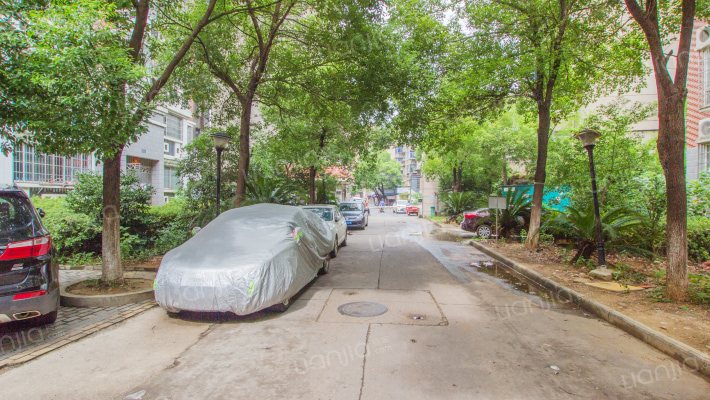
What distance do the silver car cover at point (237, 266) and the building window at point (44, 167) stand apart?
11282 mm

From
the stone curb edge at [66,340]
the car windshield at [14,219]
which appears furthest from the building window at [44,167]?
the car windshield at [14,219]

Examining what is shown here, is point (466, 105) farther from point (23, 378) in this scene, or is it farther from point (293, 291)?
point (23, 378)

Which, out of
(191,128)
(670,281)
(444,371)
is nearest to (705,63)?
(670,281)

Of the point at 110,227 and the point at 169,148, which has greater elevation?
the point at 169,148

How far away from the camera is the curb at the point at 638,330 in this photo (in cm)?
394

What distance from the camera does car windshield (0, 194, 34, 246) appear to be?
423 cm

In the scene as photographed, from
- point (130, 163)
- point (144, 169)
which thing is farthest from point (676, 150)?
point (144, 169)

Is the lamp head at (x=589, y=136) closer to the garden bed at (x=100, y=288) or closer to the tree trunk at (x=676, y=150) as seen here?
the tree trunk at (x=676, y=150)

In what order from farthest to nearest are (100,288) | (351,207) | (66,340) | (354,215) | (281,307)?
1. (351,207)
2. (354,215)
3. (100,288)
4. (281,307)
5. (66,340)

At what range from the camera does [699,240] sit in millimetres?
9219

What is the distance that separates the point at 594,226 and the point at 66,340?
9.89 meters

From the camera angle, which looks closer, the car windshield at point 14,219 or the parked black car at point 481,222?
the car windshield at point 14,219

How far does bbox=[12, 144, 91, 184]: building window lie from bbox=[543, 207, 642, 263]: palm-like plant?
53.4 ft

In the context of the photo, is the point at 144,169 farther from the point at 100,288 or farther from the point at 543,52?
the point at 543,52
